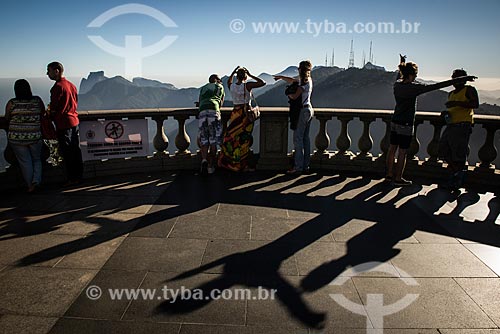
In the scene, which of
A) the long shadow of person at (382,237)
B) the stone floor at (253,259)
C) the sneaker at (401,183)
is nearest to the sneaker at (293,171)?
the stone floor at (253,259)

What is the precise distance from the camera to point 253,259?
12.5 ft

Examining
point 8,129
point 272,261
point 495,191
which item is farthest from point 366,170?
point 8,129

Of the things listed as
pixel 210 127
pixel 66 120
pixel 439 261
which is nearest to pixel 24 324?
pixel 439 261

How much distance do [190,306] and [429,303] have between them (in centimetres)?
201

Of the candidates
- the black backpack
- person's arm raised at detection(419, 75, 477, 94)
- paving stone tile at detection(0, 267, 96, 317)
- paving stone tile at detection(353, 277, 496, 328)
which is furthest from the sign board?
paving stone tile at detection(353, 277, 496, 328)

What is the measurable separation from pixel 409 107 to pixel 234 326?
474 cm

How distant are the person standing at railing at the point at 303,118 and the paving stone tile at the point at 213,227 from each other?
2.51 metres

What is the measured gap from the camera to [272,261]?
376 centimetres

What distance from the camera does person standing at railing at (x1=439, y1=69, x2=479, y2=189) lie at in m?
5.83

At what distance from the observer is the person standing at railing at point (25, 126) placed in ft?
18.7

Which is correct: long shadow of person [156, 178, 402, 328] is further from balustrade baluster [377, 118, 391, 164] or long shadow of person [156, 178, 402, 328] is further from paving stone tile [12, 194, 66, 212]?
paving stone tile [12, 194, 66, 212]

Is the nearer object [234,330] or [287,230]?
[234,330]

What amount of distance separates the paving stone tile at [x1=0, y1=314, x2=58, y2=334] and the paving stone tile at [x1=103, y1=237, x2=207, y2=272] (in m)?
0.83

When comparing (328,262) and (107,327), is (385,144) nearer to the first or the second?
(328,262)
